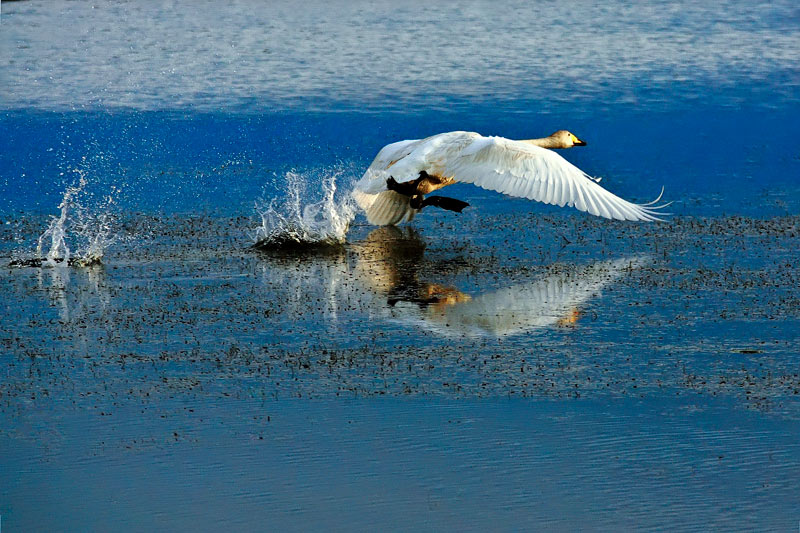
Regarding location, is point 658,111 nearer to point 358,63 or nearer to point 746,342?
point 358,63

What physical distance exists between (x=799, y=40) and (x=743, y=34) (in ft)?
3.74

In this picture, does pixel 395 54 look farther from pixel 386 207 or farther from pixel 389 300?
pixel 389 300

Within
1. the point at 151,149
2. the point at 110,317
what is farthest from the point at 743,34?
the point at 110,317

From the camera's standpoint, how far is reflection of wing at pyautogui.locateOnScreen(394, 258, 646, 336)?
34.7 ft

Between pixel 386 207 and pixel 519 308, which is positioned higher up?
pixel 386 207

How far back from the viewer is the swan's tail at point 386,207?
1464 cm

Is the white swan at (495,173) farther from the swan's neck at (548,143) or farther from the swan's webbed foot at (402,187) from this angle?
the swan's neck at (548,143)

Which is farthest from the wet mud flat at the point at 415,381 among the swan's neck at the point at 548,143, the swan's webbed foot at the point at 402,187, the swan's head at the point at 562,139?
the swan's head at the point at 562,139

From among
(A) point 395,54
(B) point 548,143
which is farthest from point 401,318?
(A) point 395,54

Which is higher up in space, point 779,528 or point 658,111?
point 658,111

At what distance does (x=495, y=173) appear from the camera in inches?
504

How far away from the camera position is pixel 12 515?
7199 millimetres

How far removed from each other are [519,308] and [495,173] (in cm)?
209

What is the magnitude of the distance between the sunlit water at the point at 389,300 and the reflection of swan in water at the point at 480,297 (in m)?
A: 0.05
